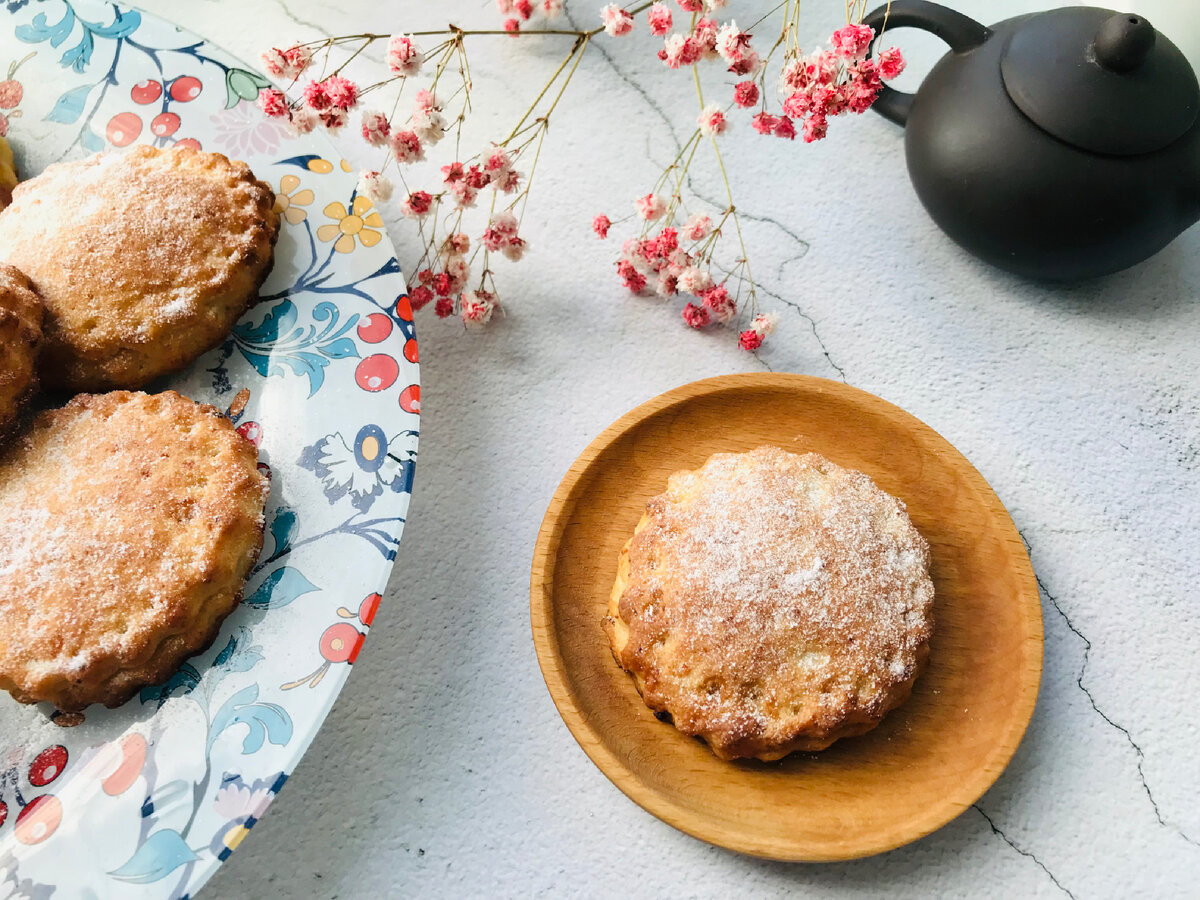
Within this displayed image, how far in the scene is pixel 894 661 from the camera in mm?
1056

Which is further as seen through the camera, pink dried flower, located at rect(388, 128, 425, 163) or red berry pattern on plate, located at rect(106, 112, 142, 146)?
red berry pattern on plate, located at rect(106, 112, 142, 146)

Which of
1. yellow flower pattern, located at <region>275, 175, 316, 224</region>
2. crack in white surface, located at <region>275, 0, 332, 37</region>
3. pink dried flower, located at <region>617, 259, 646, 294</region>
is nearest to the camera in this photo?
yellow flower pattern, located at <region>275, 175, 316, 224</region>

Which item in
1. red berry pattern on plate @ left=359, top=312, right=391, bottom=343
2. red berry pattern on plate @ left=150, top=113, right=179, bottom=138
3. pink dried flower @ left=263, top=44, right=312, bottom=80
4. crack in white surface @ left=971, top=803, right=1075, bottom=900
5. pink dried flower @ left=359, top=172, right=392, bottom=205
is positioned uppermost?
pink dried flower @ left=263, top=44, right=312, bottom=80

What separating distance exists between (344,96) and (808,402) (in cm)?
73

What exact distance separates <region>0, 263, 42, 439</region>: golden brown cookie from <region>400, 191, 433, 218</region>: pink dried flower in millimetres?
471

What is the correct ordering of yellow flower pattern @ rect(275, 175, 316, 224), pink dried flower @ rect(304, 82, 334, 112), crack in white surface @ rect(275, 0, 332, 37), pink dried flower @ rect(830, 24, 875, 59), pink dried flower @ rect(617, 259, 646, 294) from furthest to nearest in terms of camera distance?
1. crack in white surface @ rect(275, 0, 332, 37)
2. pink dried flower @ rect(617, 259, 646, 294)
3. yellow flower pattern @ rect(275, 175, 316, 224)
4. pink dried flower @ rect(304, 82, 334, 112)
5. pink dried flower @ rect(830, 24, 875, 59)

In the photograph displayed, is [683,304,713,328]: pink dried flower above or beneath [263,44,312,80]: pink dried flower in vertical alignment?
beneath

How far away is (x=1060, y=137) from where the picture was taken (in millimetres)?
1231

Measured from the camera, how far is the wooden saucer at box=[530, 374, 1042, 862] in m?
1.05

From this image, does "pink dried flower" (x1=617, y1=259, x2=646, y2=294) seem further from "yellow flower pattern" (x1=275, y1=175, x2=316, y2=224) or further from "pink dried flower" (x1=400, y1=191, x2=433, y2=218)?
"yellow flower pattern" (x1=275, y1=175, x2=316, y2=224)

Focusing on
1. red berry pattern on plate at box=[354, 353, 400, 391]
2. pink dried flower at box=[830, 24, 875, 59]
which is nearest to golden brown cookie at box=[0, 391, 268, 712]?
red berry pattern on plate at box=[354, 353, 400, 391]

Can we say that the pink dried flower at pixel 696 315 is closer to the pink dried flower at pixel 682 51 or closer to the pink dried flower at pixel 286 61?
the pink dried flower at pixel 682 51

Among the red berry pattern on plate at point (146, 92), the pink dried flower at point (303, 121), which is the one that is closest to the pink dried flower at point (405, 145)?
the pink dried flower at point (303, 121)

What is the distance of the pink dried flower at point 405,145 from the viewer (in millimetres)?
1209
